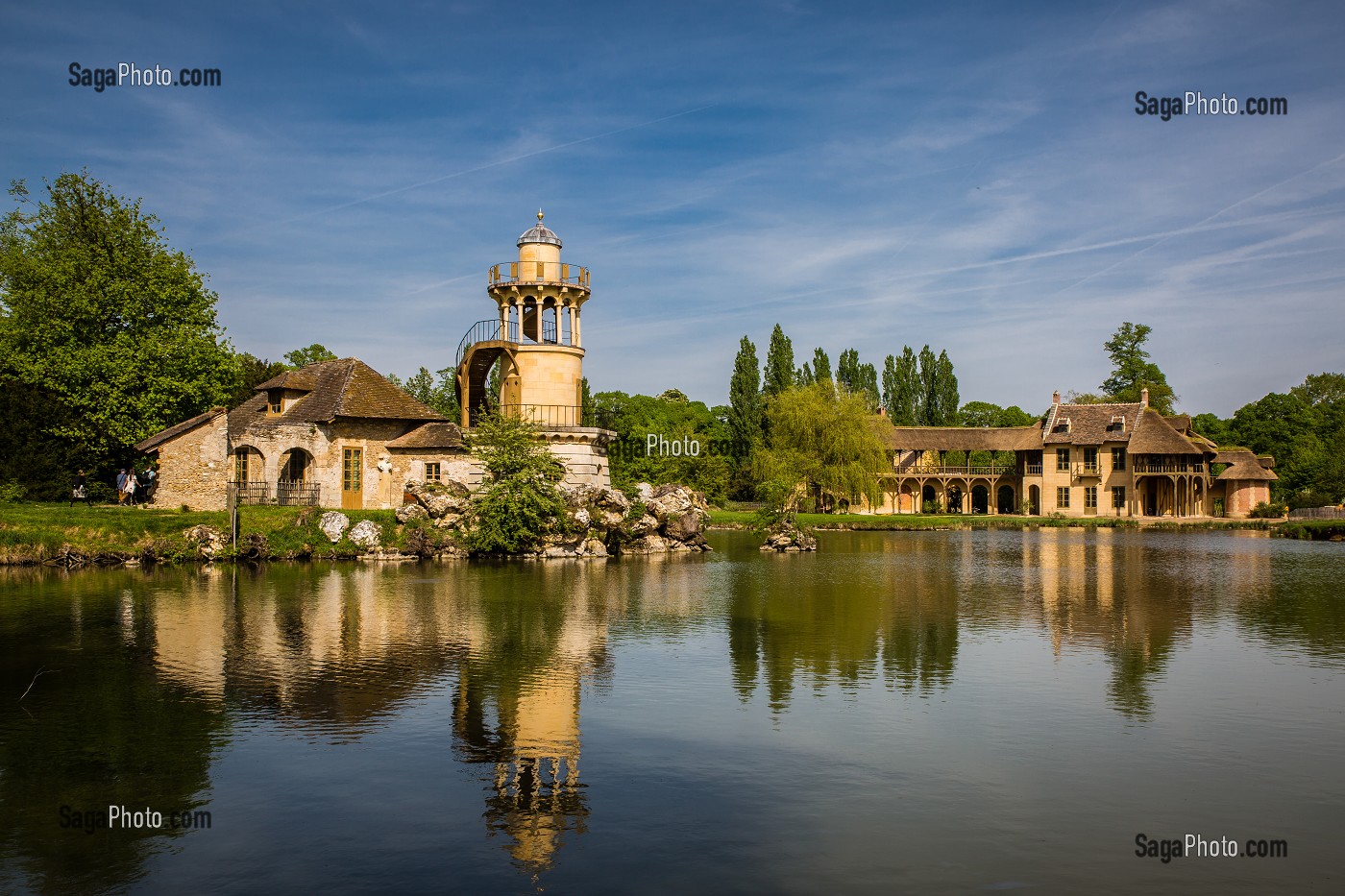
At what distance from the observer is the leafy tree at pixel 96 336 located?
128ft

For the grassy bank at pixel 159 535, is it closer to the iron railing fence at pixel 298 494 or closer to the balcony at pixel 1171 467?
the iron railing fence at pixel 298 494

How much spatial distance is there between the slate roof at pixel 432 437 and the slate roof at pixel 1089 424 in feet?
163

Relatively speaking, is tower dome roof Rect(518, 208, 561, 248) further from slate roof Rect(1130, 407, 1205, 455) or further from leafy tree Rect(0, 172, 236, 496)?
slate roof Rect(1130, 407, 1205, 455)

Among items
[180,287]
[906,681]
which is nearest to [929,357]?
[180,287]

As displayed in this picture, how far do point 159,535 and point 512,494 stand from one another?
11767 mm

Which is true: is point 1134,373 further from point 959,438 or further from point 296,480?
point 296,480

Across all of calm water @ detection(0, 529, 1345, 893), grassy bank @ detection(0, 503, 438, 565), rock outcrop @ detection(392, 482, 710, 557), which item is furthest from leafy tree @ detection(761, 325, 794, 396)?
calm water @ detection(0, 529, 1345, 893)

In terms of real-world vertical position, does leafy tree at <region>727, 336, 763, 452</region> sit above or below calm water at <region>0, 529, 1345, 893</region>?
above

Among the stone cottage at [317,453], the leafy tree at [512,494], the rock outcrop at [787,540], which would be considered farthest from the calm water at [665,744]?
the rock outcrop at [787,540]

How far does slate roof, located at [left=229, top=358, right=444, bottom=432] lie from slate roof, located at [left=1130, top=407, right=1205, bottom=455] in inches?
2042

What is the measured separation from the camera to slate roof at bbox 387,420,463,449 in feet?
130

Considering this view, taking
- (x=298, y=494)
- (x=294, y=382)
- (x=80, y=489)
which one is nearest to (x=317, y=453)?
(x=298, y=494)

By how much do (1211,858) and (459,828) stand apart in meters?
6.74

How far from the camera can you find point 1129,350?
8738cm
